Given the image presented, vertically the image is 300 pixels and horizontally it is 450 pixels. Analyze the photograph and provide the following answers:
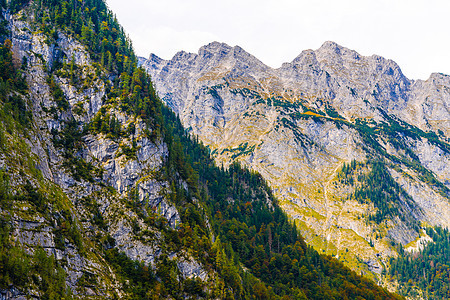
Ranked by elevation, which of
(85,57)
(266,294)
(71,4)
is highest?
(71,4)

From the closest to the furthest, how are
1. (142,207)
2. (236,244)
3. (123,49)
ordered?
(142,207)
(236,244)
(123,49)

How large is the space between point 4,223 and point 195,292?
6850cm

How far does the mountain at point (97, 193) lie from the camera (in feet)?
275

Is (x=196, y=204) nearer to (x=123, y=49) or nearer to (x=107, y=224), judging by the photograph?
(x=107, y=224)

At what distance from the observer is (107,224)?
4528 inches

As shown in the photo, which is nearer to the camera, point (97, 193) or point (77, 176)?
point (77, 176)

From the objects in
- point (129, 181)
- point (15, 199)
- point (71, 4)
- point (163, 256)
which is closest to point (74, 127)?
point (129, 181)

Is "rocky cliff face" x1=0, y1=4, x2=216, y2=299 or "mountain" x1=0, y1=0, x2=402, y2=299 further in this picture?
"rocky cliff face" x1=0, y1=4, x2=216, y2=299

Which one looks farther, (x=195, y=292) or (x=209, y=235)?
(x=209, y=235)

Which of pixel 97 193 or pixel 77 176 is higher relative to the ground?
pixel 77 176

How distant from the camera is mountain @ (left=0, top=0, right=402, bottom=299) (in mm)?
83938

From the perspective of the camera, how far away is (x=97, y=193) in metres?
121

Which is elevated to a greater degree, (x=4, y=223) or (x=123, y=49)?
(x=123, y=49)

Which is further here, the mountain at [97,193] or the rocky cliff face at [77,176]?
the rocky cliff face at [77,176]
